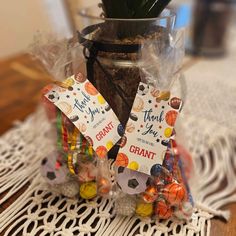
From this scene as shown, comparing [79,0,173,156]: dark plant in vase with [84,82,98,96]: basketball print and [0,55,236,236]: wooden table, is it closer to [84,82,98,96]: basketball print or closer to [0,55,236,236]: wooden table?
[84,82,98,96]: basketball print

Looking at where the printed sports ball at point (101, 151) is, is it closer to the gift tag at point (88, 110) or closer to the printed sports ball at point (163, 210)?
the gift tag at point (88, 110)

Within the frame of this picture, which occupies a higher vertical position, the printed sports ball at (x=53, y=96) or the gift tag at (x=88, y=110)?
the printed sports ball at (x=53, y=96)

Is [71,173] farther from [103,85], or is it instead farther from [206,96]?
[206,96]

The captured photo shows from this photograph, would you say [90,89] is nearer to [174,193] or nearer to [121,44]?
[121,44]

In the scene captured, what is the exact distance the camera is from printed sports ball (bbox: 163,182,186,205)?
431mm

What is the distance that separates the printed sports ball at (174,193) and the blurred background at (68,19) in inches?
29.4

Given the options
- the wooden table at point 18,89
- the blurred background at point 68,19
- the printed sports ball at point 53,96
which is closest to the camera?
the printed sports ball at point 53,96

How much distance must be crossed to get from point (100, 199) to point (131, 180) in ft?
0.28

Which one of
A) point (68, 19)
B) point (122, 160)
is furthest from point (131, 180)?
point (68, 19)

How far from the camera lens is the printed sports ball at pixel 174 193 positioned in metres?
0.43

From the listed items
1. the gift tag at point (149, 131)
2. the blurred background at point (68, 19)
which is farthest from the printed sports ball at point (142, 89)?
the blurred background at point (68, 19)

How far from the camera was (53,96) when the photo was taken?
415 mm

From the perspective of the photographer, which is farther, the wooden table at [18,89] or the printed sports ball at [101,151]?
the wooden table at [18,89]

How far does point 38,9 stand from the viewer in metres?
1.29
